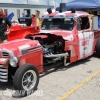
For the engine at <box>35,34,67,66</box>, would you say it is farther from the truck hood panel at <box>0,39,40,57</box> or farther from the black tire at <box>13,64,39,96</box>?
the black tire at <box>13,64,39,96</box>

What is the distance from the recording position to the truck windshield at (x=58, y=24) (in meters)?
7.09

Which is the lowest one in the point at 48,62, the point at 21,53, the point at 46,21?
the point at 48,62

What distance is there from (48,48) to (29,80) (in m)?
1.57

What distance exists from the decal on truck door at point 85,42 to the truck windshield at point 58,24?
1.44 feet

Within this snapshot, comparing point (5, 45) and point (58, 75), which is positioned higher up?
point (5, 45)

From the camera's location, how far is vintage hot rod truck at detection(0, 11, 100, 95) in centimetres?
493

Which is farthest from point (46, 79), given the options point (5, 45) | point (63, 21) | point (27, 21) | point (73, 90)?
point (27, 21)

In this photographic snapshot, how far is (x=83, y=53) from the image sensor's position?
23.7 ft

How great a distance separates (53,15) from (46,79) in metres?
2.48

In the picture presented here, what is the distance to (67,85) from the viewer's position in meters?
5.55

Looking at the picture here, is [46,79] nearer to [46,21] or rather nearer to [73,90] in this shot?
[73,90]

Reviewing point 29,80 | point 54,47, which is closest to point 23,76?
point 29,80

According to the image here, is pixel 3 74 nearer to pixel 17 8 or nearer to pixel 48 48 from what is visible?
pixel 48 48

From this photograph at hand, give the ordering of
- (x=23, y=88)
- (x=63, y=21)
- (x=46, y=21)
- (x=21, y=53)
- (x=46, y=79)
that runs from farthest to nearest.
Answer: (x=46, y=21) → (x=63, y=21) → (x=46, y=79) → (x=21, y=53) → (x=23, y=88)
